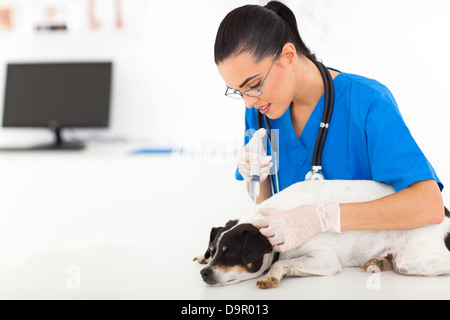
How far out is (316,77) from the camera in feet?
4.14

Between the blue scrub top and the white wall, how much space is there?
5.23ft

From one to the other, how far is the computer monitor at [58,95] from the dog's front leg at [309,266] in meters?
2.38

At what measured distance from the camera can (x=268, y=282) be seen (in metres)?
0.89

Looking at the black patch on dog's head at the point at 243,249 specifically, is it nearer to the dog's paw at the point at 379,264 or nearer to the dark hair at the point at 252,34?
the dog's paw at the point at 379,264

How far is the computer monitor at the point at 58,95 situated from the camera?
3.11 metres

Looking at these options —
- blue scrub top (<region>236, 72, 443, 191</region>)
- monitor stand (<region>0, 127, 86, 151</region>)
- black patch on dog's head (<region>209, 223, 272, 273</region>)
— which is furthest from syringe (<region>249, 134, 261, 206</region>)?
monitor stand (<region>0, 127, 86, 151</region>)

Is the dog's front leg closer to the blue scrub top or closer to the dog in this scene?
the dog

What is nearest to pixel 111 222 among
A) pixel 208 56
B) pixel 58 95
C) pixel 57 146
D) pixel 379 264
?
pixel 57 146

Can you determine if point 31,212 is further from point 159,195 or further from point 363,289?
point 363,289

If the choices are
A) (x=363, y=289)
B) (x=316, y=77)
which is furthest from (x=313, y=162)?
(x=363, y=289)

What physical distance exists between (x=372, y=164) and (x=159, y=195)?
1.57 m

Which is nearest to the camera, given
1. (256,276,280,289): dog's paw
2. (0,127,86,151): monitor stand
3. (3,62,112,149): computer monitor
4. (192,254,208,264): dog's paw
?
(256,276,280,289): dog's paw

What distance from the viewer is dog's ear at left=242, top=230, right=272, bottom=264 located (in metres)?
0.96

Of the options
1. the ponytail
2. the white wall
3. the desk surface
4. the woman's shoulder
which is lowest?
the desk surface
